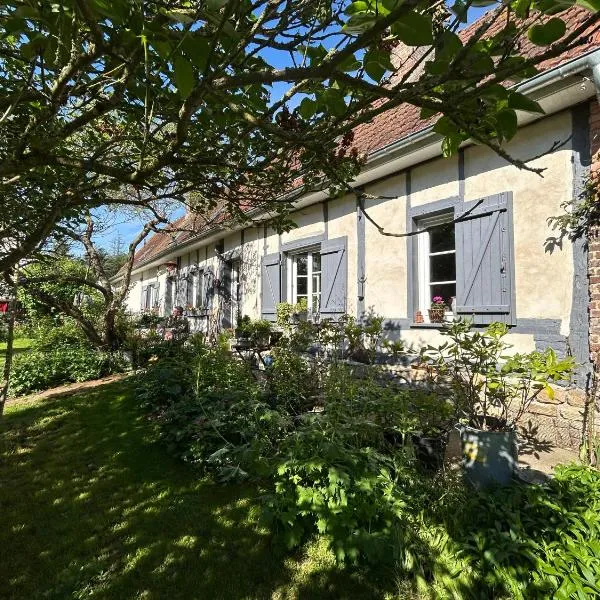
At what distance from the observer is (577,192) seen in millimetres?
3855

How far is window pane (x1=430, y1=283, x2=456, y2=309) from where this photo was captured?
531cm

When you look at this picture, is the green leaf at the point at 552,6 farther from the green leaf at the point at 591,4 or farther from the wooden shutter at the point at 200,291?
the wooden shutter at the point at 200,291

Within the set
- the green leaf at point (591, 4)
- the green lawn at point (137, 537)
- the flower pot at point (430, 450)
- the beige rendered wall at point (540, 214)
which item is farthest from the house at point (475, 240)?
the green lawn at point (137, 537)

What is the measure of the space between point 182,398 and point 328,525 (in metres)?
2.90

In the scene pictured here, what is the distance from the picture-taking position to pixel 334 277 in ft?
22.5

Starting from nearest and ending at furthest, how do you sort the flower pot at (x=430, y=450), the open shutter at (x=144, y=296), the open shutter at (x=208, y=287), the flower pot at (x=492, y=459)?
the flower pot at (x=492, y=459)
the flower pot at (x=430, y=450)
the open shutter at (x=208, y=287)
the open shutter at (x=144, y=296)

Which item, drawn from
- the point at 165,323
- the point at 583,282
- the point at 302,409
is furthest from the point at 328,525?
the point at 165,323

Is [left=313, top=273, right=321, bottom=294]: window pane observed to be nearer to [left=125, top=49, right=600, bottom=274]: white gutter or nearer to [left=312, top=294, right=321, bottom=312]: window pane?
[left=312, top=294, right=321, bottom=312]: window pane

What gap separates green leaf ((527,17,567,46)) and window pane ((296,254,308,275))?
7.34 m

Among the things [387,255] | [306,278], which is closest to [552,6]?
[387,255]

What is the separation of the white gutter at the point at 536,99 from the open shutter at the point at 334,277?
37.1 inches

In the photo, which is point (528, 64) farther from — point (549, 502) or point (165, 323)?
point (165, 323)

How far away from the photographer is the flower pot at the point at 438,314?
5152 mm

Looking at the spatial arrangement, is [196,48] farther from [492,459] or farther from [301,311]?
[301,311]
